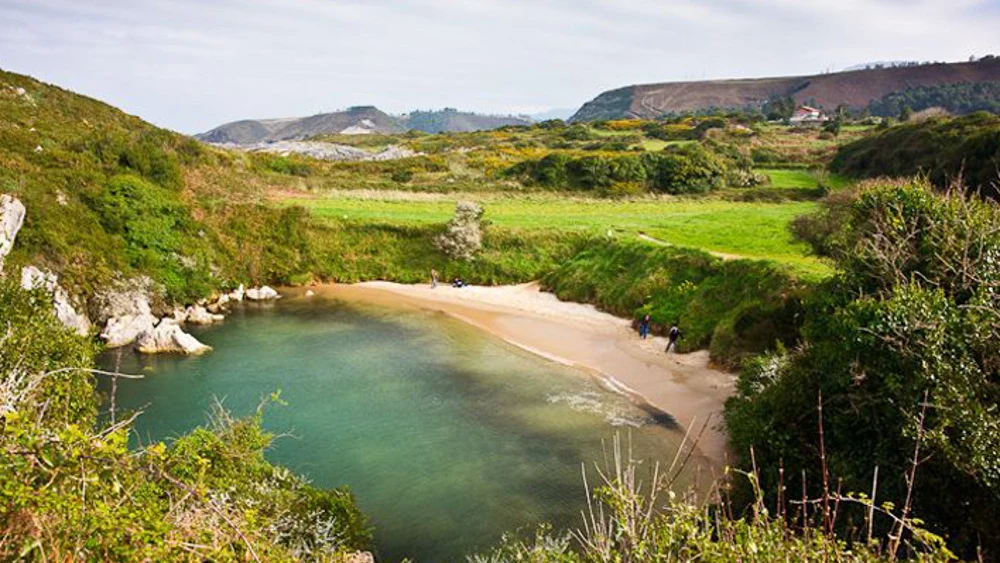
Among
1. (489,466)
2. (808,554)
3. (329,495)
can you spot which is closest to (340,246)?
(489,466)

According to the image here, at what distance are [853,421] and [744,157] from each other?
74.6 meters

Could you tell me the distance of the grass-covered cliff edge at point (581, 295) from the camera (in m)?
7.84

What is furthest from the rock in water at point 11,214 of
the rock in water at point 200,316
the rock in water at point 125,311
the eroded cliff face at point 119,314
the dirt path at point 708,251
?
the dirt path at point 708,251

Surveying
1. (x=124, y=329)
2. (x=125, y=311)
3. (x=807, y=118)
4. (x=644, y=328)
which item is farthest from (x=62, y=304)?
(x=807, y=118)

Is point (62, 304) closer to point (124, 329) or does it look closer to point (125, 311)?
point (124, 329)

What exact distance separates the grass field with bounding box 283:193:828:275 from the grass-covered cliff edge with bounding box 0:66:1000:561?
1.47ft

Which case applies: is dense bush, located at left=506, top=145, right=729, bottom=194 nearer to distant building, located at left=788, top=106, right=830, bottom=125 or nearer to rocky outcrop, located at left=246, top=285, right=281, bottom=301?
rocky outcrop, located at left=246, top=285, right=281, bottom=301

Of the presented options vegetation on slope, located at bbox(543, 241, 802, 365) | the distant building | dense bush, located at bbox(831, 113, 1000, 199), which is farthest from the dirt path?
the distant building

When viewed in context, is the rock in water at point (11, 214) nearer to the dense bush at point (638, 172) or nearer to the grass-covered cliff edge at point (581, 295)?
the grass-covered cliff edge at point (581, 295)

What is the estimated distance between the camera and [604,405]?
26.9 meters

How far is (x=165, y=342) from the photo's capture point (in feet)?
108

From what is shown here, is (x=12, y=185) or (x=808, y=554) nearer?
(x=808, y=554)

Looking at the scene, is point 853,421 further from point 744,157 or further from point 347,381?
point 744,157

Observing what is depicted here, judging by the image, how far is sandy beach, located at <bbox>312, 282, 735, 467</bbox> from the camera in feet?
86.8
